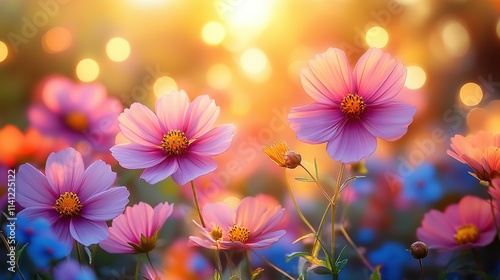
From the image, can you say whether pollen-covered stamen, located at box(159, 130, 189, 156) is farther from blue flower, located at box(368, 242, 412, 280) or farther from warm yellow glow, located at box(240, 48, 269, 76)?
warm yellow glow, located at box(240, 48, 269, 76)

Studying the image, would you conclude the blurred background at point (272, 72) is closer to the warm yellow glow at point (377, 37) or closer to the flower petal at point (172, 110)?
the warm yellow glow at point (377, 37)

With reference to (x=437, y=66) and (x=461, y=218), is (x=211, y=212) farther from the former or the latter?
(x=437, y=66)

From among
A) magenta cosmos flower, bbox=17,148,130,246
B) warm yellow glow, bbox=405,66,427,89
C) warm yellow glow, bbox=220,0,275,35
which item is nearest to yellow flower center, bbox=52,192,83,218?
magenta cosmos flower, bbox=17,148,130,246

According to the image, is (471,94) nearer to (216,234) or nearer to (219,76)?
(219,76)

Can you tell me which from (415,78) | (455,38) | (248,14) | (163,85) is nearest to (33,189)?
(163,85)

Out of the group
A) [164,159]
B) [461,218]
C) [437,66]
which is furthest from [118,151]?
[437,66]

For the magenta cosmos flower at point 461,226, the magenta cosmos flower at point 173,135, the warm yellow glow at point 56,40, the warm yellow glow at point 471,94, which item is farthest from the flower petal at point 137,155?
the warm yellow glow at point 471,94
